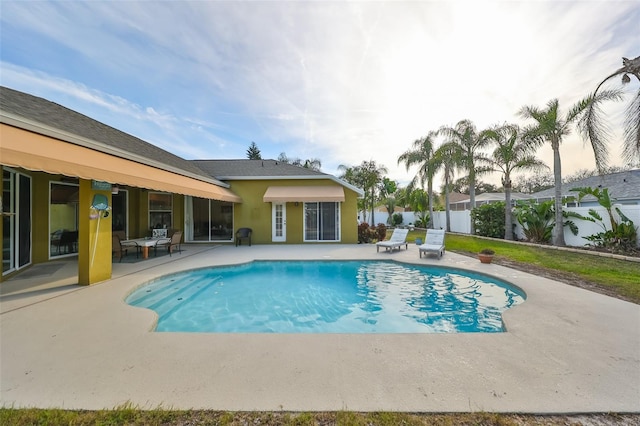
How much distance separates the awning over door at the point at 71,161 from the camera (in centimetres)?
676

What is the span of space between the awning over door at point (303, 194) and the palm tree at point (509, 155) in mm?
15395

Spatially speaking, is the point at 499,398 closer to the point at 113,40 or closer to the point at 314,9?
the point at 314,9

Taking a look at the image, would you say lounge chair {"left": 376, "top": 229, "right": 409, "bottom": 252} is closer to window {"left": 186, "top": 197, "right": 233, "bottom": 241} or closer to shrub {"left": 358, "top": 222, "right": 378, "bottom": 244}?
shrub {"left": 358, "top": 222, "right": 378, "bottom": 244}

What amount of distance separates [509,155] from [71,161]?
97.1 feet

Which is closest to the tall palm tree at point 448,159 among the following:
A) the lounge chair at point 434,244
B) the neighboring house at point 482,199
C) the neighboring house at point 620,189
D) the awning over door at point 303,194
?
the neighboring house at point 620,189

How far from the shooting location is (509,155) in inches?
902

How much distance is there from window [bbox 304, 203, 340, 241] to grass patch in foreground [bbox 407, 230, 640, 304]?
941cm

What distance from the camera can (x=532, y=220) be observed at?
21203 millimetres

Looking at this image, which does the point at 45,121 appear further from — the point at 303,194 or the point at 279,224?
the point at 279,224

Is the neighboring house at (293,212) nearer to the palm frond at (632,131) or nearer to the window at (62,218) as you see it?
the window at (62,218)

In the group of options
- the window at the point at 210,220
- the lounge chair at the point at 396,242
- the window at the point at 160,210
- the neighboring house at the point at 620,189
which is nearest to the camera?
the lounge chair at the point at 396,242

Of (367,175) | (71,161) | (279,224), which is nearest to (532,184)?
(367,175)

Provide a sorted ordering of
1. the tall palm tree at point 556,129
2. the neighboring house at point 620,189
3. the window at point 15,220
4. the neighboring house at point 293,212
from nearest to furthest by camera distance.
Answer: the window at point 15,220 → the tall palm tree at point 556,129 → the neighboring house at point 293,212 → the neighboring house at point 620,189

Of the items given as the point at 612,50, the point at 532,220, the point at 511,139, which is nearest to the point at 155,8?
the point at 612,50
